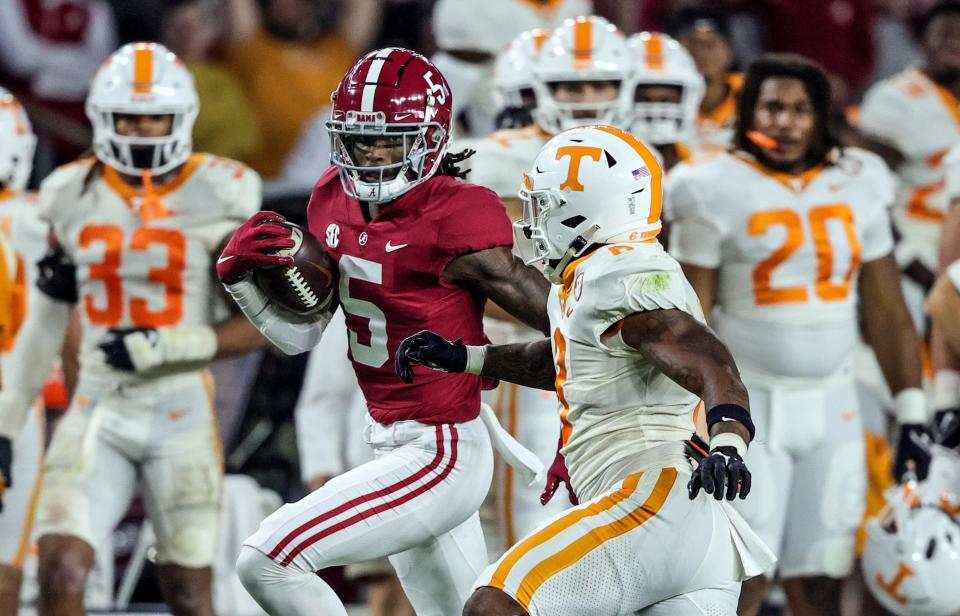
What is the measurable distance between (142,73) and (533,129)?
1.17m

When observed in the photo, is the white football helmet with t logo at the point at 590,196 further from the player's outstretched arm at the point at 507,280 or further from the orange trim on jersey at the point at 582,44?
the orange trim on jersey at the point at 582,44

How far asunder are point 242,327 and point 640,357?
2.04m

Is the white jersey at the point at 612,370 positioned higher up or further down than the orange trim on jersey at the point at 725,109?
higher up

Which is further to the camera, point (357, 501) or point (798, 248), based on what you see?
point (798, 248)

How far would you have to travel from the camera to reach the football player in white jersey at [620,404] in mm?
3816

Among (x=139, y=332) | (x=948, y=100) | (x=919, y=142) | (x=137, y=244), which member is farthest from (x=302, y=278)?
(x=948, y=100)

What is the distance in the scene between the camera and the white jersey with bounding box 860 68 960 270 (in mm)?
7574

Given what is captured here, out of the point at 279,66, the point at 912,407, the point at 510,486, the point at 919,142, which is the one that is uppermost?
the point at 919,142

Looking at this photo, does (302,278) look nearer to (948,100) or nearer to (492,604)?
(492,604)

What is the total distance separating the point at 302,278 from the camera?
4.36m

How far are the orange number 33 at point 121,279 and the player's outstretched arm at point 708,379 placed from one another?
214 centimetres

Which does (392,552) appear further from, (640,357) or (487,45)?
(487,45)

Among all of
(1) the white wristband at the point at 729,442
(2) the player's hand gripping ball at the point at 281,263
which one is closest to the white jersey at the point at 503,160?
(2) the player's hand gripping ball at the point at 281,263

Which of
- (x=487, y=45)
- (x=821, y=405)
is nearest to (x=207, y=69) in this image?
(x=487, y=45)
